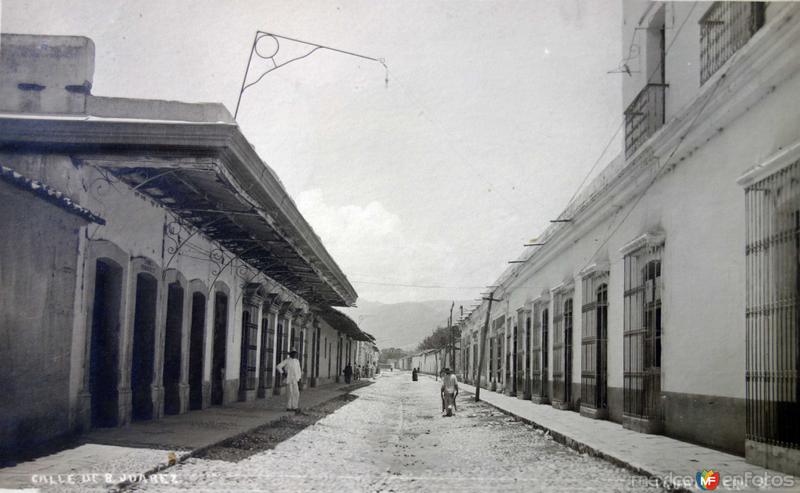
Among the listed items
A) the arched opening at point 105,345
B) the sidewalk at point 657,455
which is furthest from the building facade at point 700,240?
the arched opening at point 105,345

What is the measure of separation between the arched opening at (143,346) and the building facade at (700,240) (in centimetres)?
731

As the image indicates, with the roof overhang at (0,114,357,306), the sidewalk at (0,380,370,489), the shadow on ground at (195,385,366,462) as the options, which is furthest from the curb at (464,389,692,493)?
the roof overhang at (0,114,357,306)

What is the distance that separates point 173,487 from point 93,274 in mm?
3733

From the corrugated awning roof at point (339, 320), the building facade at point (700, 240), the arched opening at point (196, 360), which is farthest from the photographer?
the corrugated awning roof at point (339, 320)

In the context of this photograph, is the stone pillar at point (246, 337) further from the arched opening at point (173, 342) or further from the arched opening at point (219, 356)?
the arched opening at point (173, 342)

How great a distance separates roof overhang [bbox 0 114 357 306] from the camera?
28.7 feet

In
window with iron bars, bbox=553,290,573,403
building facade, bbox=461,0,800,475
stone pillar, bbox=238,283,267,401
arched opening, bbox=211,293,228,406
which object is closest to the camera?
building facade, bbox=461,0,800,475

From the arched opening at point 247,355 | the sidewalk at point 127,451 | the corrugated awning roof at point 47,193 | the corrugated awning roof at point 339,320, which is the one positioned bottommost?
the sidewalk at point 127,451

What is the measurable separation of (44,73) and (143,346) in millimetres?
4219

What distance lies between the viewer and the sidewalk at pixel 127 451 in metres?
6.24

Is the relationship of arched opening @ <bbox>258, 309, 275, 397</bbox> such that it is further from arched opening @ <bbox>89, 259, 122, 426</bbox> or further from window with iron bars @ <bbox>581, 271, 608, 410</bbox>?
arched opening @ <bbox>89, 259, 122, 426</bbox>

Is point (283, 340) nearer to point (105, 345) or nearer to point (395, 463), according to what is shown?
point (105, 345)

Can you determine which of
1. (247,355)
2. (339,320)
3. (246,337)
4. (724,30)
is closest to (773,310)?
(724,30)

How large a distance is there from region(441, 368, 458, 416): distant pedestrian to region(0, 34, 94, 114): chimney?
1022 centimetres
